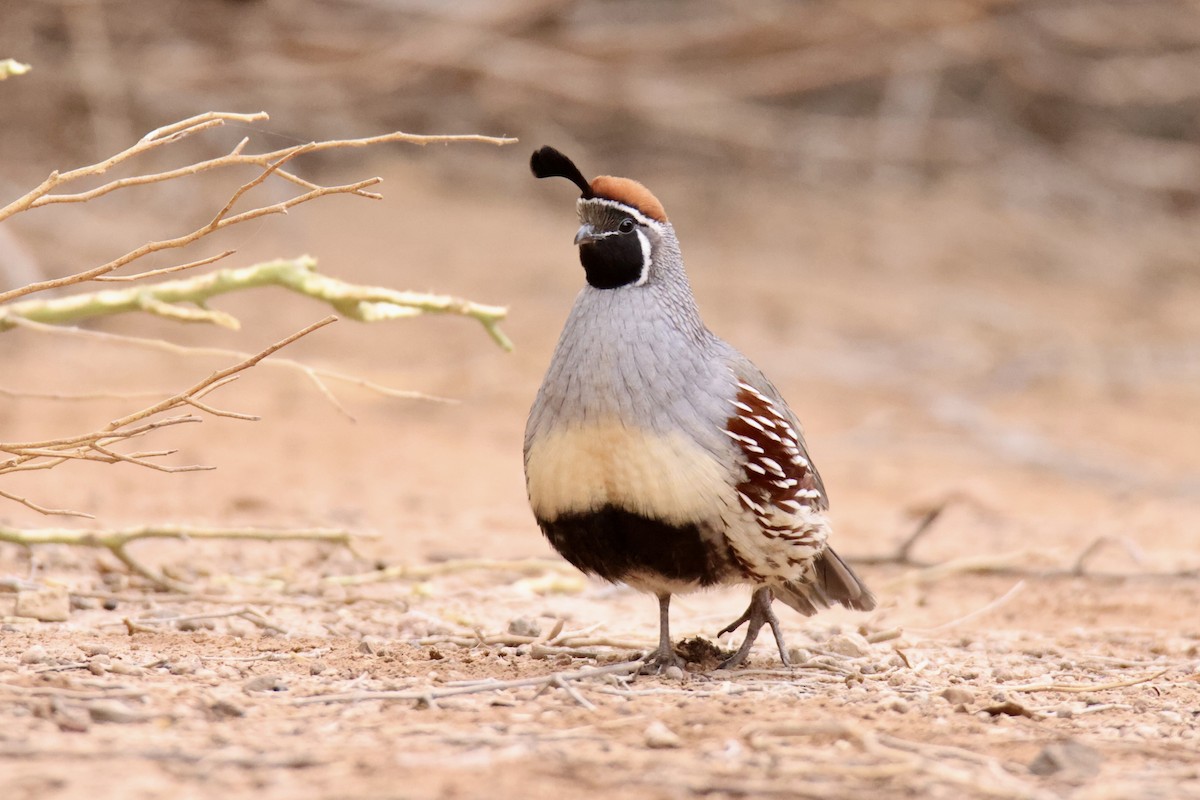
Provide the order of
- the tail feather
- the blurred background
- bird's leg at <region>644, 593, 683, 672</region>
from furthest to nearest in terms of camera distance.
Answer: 1. the blurred background
2. the tail feather
3. bird's leg at <region>644, 593, 683, 672</region>

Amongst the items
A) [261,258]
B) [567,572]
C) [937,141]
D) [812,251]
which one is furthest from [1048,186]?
[567,572]

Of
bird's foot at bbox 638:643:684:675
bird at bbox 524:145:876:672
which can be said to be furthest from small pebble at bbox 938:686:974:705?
bird's foot at bbox 638:643:684:675

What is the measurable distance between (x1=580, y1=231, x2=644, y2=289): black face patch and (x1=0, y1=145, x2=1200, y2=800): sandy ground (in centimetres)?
80

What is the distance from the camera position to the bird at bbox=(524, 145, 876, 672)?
3320mm

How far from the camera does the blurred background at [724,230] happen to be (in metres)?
6.87

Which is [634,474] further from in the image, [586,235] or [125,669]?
[125,669]

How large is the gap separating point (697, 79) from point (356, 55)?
2.48m

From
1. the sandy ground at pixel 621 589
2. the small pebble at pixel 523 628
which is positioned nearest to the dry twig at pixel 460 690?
the sandy ground at pixel 621 589

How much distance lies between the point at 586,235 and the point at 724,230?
7805mm

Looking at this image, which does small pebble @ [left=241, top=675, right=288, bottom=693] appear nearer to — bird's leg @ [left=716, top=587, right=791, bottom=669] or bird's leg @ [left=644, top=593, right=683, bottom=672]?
bird's leg @ [left=644, top=593, right=683, bottom=672]

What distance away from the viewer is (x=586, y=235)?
11.7 ft

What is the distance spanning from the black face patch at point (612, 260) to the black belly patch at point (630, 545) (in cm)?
60

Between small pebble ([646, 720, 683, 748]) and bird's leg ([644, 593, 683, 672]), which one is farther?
bird's leg ([644, 593, 683, 672])

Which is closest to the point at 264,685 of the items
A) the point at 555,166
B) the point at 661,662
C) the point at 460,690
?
the point at 460,690
